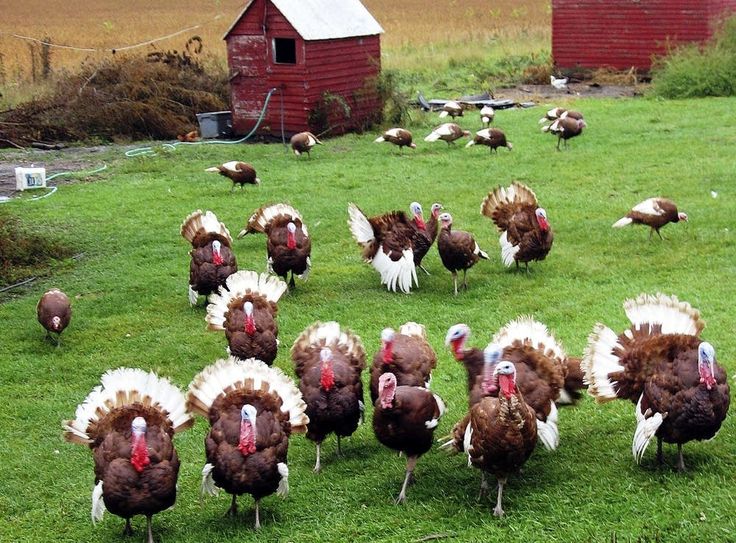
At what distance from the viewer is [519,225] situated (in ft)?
37.4

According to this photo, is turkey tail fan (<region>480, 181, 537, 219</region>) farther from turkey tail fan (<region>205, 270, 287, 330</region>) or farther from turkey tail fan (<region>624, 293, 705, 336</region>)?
turkey tail fan (<region>624, 293, 705, 336</region>)

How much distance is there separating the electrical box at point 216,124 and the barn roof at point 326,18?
188 cm

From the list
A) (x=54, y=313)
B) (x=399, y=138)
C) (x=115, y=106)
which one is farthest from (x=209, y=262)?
(x=115, y=106)

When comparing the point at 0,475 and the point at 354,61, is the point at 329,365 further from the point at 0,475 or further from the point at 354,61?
the point at 354,61

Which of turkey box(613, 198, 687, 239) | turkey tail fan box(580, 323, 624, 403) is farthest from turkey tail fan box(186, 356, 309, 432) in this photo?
turkey box(613, 198, 687, 239)

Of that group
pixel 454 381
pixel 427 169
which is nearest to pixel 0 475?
pixel 454 381

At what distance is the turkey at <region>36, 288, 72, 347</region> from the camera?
33.0ft

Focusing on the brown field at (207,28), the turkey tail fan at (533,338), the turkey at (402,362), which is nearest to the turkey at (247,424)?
the turkey at (402,362)

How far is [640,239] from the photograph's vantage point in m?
12.7

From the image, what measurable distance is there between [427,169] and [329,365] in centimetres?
1088

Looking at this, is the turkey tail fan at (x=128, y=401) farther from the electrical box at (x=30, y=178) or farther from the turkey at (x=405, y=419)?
the electrical box at (x=30, y=178)

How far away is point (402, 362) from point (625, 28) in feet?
74.8

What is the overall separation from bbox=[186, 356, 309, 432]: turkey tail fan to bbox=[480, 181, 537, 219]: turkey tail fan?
5429mm

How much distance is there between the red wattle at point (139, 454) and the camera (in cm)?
614
